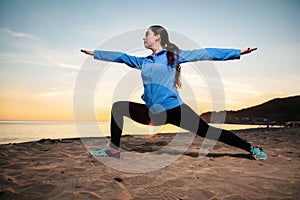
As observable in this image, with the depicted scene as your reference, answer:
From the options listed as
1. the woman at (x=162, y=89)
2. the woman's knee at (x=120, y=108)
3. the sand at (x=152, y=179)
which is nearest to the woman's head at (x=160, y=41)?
the woman at (x=162, y=89)

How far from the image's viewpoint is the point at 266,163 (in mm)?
3229

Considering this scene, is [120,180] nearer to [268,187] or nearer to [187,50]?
[268,187]

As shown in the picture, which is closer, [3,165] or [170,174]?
[170,174]

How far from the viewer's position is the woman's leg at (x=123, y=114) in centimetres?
367

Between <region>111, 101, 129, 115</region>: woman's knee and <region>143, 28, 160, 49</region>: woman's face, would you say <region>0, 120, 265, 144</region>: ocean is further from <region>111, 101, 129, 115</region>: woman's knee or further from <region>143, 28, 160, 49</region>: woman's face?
<region>143, 28, 160, 49</region>: woman's face

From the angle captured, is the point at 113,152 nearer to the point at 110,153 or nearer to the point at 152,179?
the point at 110,153

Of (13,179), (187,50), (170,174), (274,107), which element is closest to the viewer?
(13,179)

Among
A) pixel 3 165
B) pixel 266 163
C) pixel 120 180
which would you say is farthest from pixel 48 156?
pixel 266 163

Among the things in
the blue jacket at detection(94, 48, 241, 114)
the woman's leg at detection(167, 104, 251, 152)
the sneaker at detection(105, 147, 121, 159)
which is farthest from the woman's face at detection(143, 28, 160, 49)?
the sneaker at detection(105, 147, 121, 159)

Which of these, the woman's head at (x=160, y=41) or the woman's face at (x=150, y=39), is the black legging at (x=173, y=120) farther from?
the woman's face at (x=150, y=39)

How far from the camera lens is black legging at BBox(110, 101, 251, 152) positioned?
3432 millimetres

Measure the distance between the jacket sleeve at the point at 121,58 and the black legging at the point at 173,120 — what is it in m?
0.68

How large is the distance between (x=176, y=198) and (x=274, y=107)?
50.7 m

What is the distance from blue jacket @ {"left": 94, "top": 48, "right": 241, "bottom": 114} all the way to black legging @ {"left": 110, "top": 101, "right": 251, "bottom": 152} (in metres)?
0.14
